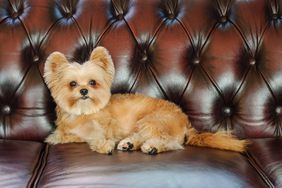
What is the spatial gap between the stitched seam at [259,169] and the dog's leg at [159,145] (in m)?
0.24

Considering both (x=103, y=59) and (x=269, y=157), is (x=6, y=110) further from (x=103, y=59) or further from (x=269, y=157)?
(x=269, y=157)

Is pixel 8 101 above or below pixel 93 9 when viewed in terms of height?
below

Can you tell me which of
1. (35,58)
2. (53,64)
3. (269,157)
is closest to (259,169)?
(269,157)

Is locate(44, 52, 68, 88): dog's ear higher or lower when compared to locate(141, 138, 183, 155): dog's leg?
higher

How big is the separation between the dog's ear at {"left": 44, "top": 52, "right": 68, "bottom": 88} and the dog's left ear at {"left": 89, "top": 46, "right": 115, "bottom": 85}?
110 millimetres

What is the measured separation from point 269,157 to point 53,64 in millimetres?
850

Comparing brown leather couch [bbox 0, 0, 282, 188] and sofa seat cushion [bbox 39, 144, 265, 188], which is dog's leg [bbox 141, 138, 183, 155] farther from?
brown leather couch [bbox 0, 0, 282, 188]

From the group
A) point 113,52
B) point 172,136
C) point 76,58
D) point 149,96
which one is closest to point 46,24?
point 76,58

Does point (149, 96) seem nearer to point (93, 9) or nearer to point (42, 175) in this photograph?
point (93, 9)

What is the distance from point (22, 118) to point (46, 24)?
0.39 metres

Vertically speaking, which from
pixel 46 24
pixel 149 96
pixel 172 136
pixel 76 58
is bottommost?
pixel 172 136

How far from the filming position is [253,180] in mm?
1287

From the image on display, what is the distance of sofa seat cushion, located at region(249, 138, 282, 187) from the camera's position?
133 centimetres

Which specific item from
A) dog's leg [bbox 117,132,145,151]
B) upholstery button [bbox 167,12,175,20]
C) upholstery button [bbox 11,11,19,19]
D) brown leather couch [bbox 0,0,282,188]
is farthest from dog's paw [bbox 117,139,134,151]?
upholstery button [bbox 11,11,19,19]
